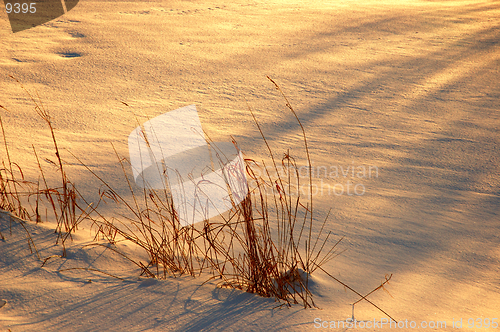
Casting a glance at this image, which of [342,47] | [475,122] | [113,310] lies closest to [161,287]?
[113,310]

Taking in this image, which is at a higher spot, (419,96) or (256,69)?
(256,69)

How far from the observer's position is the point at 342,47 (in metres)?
5.16

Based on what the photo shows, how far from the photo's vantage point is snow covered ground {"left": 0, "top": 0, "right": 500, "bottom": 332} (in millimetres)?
1366

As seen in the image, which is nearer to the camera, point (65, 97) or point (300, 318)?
point (300, 318)

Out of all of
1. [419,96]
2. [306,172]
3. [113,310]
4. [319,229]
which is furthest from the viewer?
[419,96]

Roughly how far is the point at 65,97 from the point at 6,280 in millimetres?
2450

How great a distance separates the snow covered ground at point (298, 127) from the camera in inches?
53.8

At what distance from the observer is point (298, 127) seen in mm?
3408

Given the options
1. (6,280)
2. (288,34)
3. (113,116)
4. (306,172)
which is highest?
(288,34)

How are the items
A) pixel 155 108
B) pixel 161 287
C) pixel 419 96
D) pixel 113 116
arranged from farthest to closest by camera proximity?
1. pixel 419 96
2. pixel 155 108
3. pixel 113 116
4. pixel 161 287

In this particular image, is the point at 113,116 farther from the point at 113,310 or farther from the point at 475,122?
the point at 475,122

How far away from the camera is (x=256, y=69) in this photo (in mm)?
4418

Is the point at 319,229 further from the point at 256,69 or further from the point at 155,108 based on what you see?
the point at 256,69

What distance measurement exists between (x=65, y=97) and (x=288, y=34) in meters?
3.19
